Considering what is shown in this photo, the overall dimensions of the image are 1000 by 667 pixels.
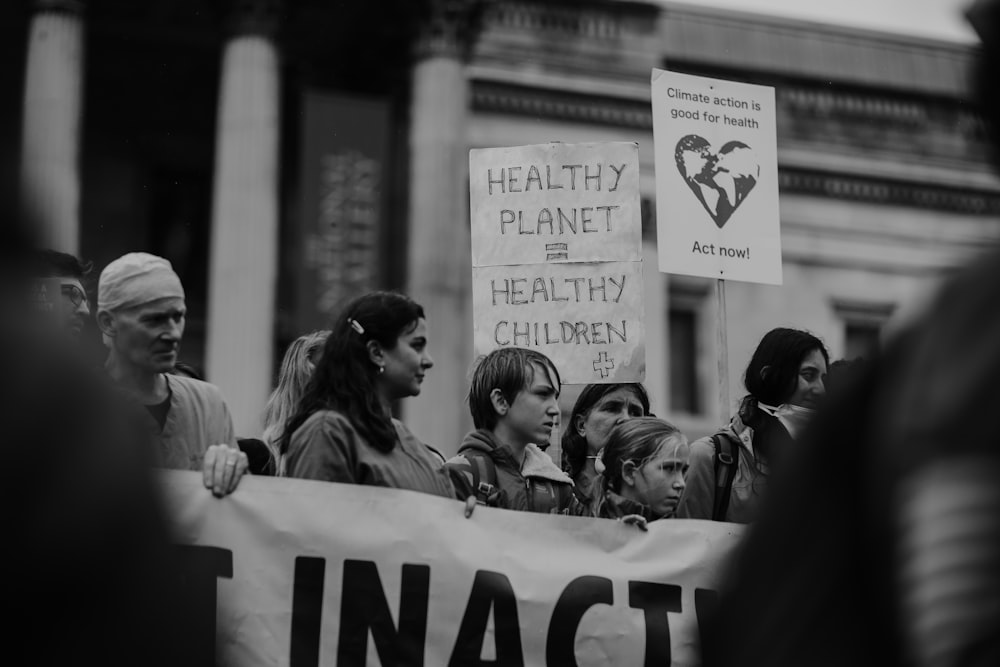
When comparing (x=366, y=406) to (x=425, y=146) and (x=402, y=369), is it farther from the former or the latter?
(x=425, y=146)

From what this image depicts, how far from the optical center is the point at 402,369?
20.5 ft

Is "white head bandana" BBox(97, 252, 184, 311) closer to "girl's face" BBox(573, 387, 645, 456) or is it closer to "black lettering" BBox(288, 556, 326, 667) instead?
"black lettering" BBox(288, 556, 326, 667)

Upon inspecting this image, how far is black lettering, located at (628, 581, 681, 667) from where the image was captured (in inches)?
242

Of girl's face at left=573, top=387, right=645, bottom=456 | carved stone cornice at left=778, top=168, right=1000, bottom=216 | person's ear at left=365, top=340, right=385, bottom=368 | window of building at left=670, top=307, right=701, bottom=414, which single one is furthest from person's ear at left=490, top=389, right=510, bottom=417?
carved stone cornice at left=778, top=168, right=1000, bottom=216

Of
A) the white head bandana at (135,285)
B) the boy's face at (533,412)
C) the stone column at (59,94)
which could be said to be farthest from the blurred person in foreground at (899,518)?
the stone column at (59,94)

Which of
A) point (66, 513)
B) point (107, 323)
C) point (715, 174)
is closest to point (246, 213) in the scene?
point (715, 174)

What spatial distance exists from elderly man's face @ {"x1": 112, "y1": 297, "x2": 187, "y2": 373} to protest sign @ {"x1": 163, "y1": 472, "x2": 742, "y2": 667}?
457 millimetres

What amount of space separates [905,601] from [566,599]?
172 inches

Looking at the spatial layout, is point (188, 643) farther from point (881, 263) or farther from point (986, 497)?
point (881, 263)

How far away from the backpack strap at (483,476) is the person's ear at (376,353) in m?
0.72

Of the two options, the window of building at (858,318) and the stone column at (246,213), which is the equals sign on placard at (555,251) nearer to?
the stone column at (246,213)

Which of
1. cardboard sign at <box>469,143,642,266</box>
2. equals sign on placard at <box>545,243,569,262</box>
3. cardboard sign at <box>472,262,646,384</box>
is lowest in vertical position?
cardboard sign at <box>472,262,646,384</box>

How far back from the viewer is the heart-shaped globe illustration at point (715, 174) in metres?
8.91

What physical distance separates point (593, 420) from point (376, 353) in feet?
7.11
